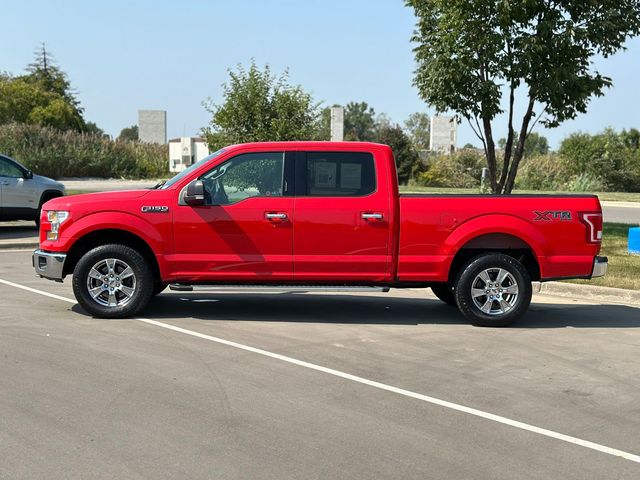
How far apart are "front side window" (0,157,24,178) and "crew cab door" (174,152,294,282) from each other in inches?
385

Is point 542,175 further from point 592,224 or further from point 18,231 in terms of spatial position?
point 592,224

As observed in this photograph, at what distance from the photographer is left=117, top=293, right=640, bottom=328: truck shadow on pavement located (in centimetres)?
934

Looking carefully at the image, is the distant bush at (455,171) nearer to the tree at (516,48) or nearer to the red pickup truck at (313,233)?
the tree at (516,48)

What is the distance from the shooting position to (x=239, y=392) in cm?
621

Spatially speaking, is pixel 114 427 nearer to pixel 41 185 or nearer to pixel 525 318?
pixel 525 318

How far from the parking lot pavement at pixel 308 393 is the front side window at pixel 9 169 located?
8.14 m

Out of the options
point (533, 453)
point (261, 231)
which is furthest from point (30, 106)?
point (533, 453)

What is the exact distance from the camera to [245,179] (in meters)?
9.09

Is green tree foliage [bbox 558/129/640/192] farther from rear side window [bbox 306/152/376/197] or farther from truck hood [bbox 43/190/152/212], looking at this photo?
truck hood [bbox 43/190/152/212]

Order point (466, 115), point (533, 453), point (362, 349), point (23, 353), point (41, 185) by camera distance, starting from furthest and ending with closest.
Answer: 1. point (41, 185)
2. point (466, 115)
3. point (362, 349)
4. point (23, 353)
5. point (533, 453)

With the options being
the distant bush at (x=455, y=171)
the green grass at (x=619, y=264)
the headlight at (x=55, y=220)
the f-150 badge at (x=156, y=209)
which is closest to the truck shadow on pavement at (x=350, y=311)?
the green grass at (x=619, y=264)

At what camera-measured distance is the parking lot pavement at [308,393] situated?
485 cm

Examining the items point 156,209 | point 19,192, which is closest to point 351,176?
point 156,209

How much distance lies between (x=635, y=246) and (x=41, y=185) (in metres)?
12.2
